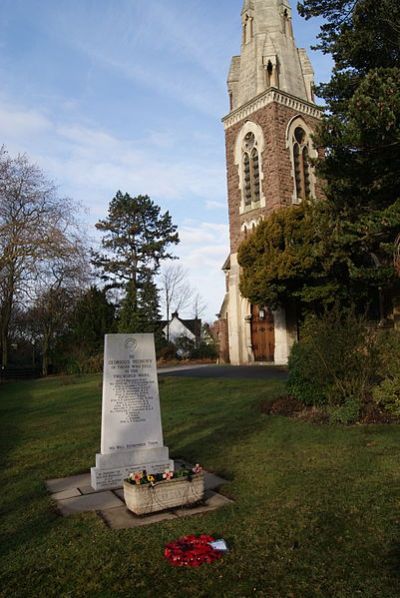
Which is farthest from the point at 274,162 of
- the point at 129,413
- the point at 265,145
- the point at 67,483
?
the point at 67,483

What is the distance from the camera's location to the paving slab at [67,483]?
18.5 ft

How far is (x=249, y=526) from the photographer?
4.09 metres

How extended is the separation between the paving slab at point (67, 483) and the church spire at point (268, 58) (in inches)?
952

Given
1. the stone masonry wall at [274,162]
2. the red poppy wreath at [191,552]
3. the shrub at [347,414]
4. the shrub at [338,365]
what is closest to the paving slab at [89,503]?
the red poppy wreath at [191,552]

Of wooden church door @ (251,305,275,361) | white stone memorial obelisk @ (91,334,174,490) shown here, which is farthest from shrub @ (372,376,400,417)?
wooden church door @ (251,305,275,361)

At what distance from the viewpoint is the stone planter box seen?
452 cm

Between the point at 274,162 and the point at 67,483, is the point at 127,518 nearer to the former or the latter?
the point at 67,483

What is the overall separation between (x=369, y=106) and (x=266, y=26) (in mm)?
22263

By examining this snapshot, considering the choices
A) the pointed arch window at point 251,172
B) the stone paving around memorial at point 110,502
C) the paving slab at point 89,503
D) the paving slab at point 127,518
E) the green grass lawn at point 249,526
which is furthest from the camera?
the pointed arch window at point 251,172

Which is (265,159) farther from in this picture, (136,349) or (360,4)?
(136,349)

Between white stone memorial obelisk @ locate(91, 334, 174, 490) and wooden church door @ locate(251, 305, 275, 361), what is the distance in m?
18.4

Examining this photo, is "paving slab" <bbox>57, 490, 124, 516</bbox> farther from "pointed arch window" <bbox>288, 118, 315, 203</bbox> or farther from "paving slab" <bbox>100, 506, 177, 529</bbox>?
"pointed arch window" <bbox>288, 118, 315, 203</bbox>

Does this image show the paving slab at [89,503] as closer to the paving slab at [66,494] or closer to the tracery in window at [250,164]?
the paving slab at [66,494]

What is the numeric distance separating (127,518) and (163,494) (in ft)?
1.33
